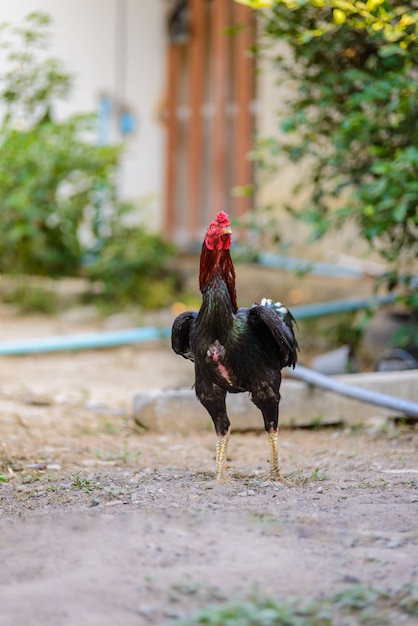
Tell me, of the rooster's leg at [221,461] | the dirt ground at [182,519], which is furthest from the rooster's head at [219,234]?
the dirt ground at [182,519]

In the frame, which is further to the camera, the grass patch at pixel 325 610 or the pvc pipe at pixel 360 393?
the pvc pipe at pixel 360 393

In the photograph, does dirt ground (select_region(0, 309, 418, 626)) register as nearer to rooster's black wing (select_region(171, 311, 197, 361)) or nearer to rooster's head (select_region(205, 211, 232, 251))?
rooster's black wing (select_region(171, 311, 197, 361))

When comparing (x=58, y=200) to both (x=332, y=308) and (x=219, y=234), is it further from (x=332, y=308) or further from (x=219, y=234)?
(x=219, y=234)

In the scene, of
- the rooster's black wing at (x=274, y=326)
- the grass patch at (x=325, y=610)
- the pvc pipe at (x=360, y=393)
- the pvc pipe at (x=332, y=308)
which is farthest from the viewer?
the pvc pipe at (x=332, y=308)

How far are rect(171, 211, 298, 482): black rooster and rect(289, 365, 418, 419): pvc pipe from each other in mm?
1227

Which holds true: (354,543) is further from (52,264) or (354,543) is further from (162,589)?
(52,264)

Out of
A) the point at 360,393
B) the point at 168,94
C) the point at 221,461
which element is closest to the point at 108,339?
the point at 360,393

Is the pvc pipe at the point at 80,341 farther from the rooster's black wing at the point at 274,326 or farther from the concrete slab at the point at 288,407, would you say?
the rooster's black wing at the point at 274,326

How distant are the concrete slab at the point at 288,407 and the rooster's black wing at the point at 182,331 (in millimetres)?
1273

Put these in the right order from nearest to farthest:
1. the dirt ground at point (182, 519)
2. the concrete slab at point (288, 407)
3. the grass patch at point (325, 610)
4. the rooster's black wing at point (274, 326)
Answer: the grass patch at point (325, 610) < the dirt ground at point (182, 519) < the rooster's black wing at point (274, 326) < the concrete slab at point (288, 407)

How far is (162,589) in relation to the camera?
2.38 metres

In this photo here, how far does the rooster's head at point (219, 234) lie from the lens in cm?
352

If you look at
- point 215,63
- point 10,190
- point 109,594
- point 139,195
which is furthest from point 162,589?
point 139,195

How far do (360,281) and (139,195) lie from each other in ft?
13.9
